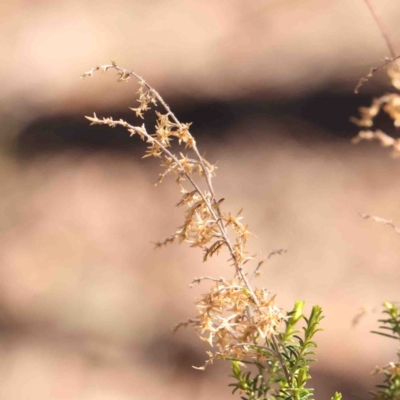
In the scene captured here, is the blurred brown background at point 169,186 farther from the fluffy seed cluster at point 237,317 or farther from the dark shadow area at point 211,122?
the fluffy seed cluster at point 237,317

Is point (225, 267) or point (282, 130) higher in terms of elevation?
point (282, 130)

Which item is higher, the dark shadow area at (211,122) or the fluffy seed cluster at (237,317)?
the dark shadow area at (211,122)

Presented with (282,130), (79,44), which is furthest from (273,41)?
(79,44)

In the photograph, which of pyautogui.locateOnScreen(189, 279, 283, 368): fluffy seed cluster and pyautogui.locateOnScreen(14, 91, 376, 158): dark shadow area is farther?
pyautogui.locateOnScreen(14, 91, 376, 158): dark shadow area

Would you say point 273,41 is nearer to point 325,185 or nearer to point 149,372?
point 325,185

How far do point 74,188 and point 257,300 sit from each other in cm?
49

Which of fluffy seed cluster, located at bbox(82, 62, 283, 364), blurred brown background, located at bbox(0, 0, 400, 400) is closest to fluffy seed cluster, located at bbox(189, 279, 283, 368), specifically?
fluffy seed cluster, located at bbox(82, 62, 283, 364)

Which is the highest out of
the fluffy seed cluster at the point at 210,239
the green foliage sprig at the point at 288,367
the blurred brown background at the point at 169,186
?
the blurred brown background at the point at 169,186

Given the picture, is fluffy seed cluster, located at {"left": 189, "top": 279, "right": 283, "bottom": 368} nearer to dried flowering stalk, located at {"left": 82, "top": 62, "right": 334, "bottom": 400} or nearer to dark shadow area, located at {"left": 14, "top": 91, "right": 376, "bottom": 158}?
dried flowering stalk, located at {"left": 82, "top": 62, "right": 334, "bottom": 400}

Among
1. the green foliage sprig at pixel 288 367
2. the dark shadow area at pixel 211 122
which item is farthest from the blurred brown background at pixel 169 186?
the green foliage sprig at pixel 288 367

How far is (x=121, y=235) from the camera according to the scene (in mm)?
610

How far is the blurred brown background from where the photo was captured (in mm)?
536

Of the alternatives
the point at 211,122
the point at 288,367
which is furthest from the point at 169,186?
the point at 288,367

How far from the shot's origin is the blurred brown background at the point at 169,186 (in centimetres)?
54
